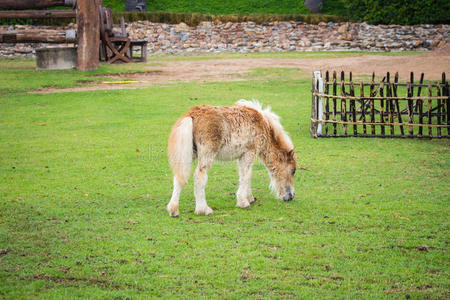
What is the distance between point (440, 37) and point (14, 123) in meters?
25.7

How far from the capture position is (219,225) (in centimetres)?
606

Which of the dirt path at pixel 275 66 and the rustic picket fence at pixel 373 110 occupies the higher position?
the dirt path at pixel 275 66

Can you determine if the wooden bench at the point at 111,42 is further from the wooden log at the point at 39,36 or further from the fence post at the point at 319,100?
the fence post at the point at 319,100

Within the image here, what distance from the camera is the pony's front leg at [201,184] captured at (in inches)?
252

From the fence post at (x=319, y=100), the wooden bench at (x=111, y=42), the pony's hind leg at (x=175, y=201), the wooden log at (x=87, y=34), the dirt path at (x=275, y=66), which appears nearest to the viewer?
the pony's hind leg at (x=175, y=201)

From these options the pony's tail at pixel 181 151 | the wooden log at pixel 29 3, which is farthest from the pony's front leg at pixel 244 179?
the wooden log at pixel 29 3

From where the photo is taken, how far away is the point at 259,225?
6082 millimetres

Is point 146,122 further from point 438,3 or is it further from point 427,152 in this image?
point 438,3

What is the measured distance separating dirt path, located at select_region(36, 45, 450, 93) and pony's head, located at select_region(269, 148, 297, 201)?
489 inches

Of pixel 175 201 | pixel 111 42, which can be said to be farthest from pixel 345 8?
pixel 175 201

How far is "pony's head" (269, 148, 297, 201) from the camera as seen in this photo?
279 inches

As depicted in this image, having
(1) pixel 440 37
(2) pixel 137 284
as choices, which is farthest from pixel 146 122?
(1) pixel 440 37

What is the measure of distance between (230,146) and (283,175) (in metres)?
0.96

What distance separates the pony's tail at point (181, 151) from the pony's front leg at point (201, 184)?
19 centimetres
